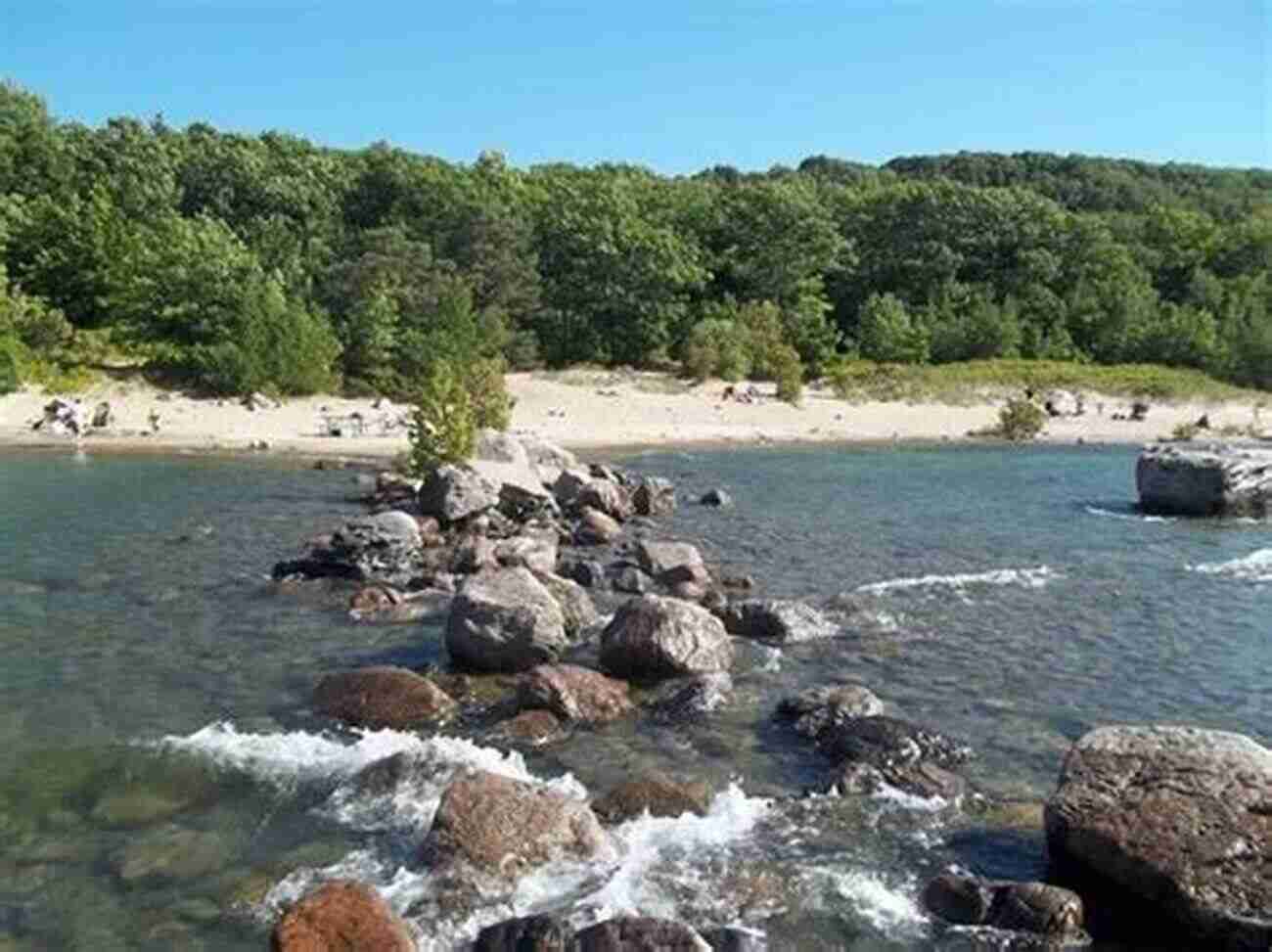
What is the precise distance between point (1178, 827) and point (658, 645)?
7.61 metres

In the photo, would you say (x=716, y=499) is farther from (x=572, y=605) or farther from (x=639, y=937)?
(x=639, y=937)

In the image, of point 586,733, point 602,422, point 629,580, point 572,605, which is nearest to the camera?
point 586,733

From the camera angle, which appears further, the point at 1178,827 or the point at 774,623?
the point at 774,623

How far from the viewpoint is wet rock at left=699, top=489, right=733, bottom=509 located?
34688 mm

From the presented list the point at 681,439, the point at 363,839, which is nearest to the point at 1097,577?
the point at 363,839

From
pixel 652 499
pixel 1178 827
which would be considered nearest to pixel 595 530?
pixel 652 499

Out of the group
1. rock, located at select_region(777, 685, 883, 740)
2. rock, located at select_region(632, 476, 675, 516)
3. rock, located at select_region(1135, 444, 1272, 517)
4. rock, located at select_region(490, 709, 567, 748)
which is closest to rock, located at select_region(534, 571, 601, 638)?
rock, located at select_region(490, 709, 567, 748)

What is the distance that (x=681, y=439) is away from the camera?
5403 cm

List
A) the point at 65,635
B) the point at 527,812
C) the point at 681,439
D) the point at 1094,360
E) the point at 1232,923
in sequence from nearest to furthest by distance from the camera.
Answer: the point at 1232,923 → the point at 527,812 → the point at 65,635 → the point at 681,439 → the point at 1094,360

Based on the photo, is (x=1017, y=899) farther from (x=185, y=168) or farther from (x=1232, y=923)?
(x=185, y=168)

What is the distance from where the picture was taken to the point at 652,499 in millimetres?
33250

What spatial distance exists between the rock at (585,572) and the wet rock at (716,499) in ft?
37.1

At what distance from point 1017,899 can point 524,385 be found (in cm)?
5563

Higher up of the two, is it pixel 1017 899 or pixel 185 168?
pixel 185 168
